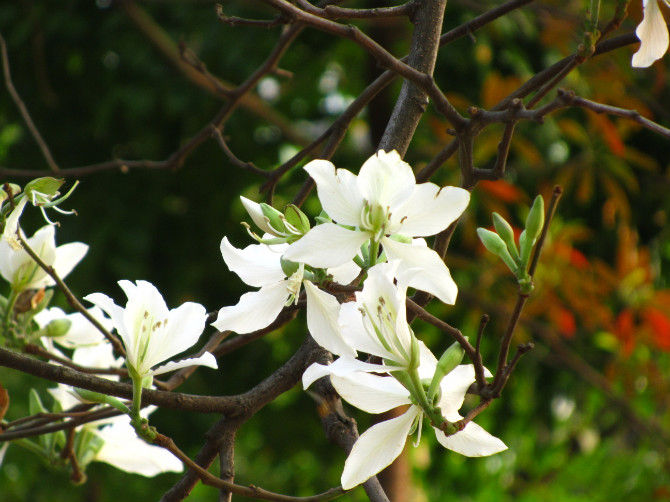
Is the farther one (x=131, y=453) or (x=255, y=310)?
(x=131, y=453)

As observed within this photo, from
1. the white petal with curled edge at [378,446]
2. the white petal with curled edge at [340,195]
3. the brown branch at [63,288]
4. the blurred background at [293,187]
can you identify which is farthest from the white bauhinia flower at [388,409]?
the blurred background at [293,187]

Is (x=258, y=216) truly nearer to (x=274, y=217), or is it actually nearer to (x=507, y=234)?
(x=274, y=217)

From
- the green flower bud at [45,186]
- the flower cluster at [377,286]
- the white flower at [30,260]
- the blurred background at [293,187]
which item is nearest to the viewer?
the flower cluster at [377,286]

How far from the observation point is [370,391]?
54 centimetres

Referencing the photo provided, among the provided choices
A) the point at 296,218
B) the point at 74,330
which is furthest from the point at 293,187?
the point at 296,218

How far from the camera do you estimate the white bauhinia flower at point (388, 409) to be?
54 cm

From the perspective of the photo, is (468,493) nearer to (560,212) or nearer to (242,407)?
(560,212)

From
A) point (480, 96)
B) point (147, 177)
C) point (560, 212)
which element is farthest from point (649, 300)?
point (147, 177)

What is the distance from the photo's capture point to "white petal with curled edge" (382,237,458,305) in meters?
0.54

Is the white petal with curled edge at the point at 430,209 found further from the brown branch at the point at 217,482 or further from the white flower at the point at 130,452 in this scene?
the white flower at the point at 130,452

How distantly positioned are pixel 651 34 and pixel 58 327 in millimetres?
637

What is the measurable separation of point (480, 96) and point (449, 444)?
1.73m

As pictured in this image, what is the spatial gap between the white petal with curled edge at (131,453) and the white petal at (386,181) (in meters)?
0.44

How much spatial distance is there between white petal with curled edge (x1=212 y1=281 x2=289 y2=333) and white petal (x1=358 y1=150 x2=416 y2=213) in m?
0.10
